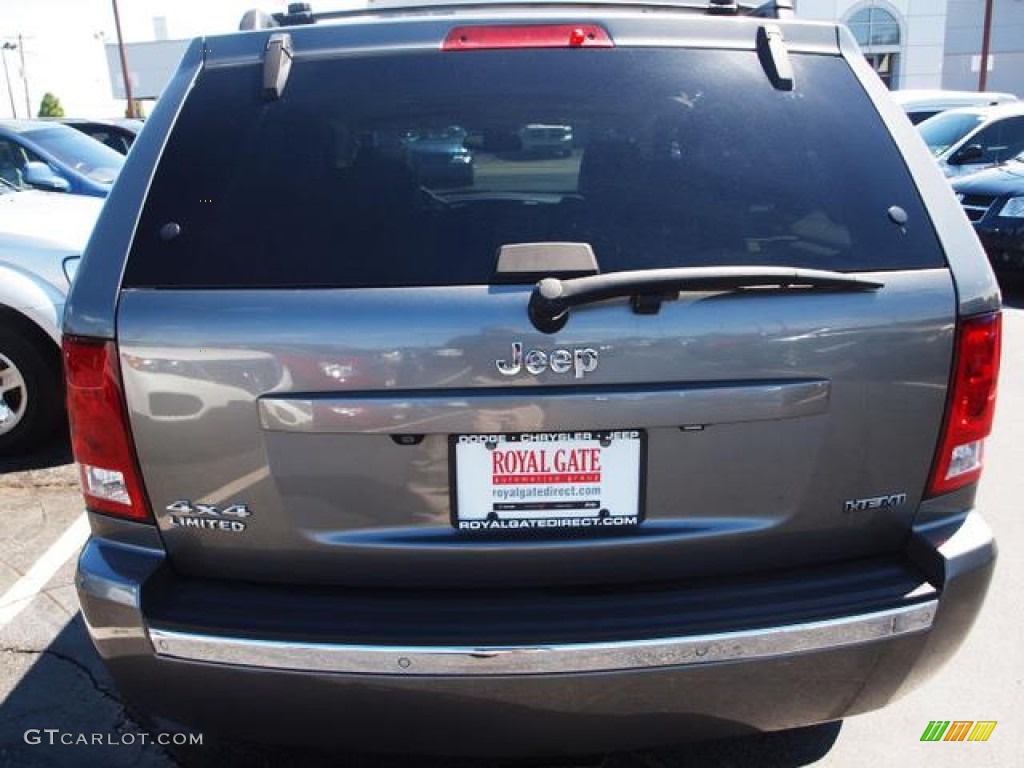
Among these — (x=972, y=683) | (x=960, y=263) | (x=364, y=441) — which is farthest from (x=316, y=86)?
(x=972, y=683)

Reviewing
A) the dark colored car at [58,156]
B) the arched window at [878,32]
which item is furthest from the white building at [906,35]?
the dark colored car at [58,156]

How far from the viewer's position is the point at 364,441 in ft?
6.05

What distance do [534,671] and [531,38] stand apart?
144cm

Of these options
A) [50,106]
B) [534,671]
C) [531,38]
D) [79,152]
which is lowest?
[50,106]

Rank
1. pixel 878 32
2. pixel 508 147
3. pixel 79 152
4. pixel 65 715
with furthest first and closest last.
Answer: pixel 878 32
pixel 79 152
pixel 65 715
pixel 508 147

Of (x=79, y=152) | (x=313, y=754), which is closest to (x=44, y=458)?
(x=313, y=754)

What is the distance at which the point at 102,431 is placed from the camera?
6.41 feet

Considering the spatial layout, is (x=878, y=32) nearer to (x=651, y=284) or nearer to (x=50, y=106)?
(x=651, y=284)

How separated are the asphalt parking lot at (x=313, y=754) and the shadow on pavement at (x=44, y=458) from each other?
93 cm

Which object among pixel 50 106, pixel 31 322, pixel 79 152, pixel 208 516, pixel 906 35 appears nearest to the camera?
pixel 208 516

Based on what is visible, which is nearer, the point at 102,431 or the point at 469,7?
the point at 102,431

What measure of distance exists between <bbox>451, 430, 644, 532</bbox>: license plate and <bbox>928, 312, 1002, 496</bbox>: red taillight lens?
71 centimetres

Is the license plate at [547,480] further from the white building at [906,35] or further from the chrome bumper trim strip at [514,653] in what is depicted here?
the white building at [906,35]

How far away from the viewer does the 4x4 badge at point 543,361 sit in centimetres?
181
